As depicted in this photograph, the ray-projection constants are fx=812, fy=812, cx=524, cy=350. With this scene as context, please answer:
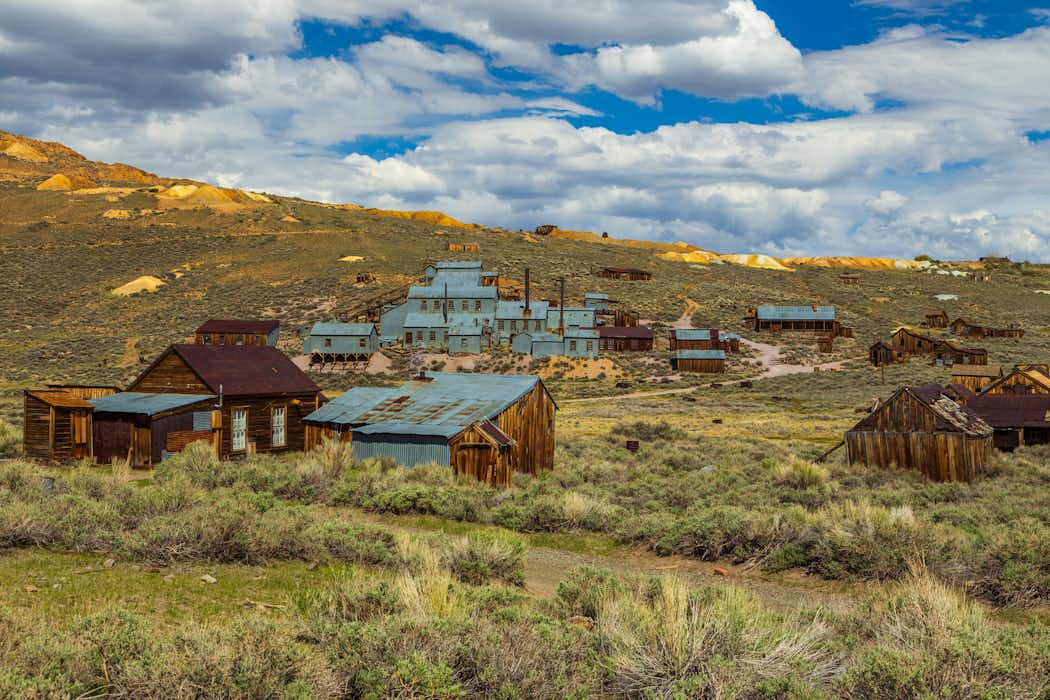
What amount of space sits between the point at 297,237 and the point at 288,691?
116 m

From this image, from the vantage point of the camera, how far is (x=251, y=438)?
26656mm

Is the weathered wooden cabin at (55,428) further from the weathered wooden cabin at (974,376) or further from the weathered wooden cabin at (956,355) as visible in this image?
the weathered wooden cabin at (956,355)

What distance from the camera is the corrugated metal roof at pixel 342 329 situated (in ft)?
240

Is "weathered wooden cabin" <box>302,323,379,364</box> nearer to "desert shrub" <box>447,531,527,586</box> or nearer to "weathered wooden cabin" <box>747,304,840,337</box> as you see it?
"weathered wooden cabin" <box>747,304,840,337</box>

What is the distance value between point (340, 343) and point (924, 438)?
5838 centimetres

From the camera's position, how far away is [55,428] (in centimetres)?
2425

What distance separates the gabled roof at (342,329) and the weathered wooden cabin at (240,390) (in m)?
44.7

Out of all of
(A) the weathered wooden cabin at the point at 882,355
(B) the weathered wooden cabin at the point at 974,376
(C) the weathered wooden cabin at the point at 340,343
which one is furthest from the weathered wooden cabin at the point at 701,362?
(C) the weathered wooden cabin at the point at 340,343

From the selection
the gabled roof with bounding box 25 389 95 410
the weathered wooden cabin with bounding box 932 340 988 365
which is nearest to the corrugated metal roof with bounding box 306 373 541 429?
the gabled roof with bounding box 25 389 95 410

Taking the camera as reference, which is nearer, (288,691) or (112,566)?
(288,691)

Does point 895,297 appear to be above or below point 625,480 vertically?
above

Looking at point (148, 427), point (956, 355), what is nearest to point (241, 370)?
point (148, 427)

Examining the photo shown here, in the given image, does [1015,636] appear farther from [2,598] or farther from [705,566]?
[2,598]

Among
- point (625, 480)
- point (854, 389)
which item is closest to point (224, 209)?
point (854, 389)
